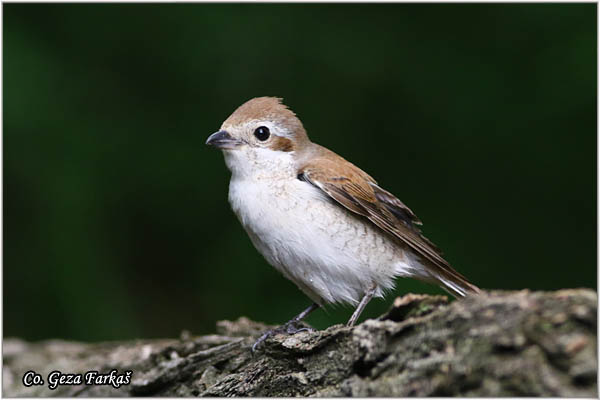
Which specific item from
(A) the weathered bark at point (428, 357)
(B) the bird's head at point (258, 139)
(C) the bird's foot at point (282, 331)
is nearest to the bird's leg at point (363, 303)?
(C) the bird's foot at point (282, 331)

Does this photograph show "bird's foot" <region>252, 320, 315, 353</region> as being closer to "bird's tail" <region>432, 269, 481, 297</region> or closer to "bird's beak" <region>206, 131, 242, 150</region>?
"bird's tail" <region>432, 269, 481, 297</region>

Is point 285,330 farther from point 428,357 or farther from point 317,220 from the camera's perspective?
point 428,357

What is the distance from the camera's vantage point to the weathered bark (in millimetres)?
1897

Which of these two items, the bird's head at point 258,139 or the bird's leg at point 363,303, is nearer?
the bird's leg at point 363,303

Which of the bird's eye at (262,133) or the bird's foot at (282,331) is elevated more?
the bird's eye at (262,133)

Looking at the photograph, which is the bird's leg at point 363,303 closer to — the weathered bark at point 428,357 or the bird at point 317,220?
the bird at point 317,220

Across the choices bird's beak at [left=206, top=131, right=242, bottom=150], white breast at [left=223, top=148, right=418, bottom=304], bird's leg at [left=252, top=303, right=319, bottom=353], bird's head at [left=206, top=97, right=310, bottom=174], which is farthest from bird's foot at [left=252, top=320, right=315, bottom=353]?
bird's beak at [left=206, top=131, right=242, bottom=150]

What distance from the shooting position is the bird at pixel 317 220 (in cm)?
342

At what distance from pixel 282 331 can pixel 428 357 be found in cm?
168

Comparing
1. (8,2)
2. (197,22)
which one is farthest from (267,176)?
(8,2)

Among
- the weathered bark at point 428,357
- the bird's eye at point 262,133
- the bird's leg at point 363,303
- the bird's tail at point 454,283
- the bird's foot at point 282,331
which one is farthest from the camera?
the bird's eye at point 262,133

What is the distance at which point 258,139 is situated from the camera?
3.77m

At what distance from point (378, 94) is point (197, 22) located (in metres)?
1.71

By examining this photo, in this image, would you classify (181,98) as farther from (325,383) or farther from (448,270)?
(325,383)
